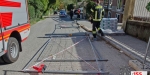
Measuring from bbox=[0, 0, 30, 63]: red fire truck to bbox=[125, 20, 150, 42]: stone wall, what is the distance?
619 centimetres

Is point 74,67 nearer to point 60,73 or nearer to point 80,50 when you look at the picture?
point 60,73

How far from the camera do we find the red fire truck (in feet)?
12.5

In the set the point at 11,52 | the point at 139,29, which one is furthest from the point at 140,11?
the point at 11,52

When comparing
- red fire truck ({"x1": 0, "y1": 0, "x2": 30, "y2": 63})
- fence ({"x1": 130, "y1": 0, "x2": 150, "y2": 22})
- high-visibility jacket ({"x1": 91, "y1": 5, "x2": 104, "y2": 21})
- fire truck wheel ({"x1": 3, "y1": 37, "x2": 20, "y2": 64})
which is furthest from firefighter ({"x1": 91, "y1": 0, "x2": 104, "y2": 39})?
fire truck wheel ({"x1": 3, "y1": 37, "x2": 20, "y2": 64})

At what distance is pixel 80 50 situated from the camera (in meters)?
5.99

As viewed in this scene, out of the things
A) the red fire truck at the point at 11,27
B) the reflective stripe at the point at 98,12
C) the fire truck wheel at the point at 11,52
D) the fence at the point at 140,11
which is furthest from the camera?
the fence at the point at 140,11

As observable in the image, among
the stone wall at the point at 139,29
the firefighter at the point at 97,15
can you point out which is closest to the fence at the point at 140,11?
the stone wall at the point at 139,29

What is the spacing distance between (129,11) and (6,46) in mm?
7852

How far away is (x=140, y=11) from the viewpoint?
336 inches

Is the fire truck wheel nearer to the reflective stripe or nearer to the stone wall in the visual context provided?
the reflective stripe

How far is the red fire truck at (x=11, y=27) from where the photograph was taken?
12.5 ft

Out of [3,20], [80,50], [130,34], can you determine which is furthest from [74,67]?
[130,34]

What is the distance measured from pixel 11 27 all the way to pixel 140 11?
7.63 metres

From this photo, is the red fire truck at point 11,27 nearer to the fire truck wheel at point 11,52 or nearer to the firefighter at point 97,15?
the fire truck wheel at point 11,52
